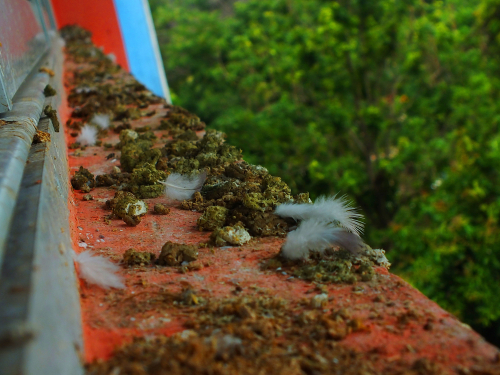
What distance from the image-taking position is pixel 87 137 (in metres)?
2.93

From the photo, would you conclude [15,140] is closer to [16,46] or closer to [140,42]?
[16,46]

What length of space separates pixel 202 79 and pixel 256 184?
12.5m

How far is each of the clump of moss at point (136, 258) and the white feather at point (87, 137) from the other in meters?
1.52

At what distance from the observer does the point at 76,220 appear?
1.86 m

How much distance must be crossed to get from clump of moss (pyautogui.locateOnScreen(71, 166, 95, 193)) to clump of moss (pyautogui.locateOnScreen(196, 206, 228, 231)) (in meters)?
0.68

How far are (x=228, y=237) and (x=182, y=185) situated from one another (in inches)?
20.7

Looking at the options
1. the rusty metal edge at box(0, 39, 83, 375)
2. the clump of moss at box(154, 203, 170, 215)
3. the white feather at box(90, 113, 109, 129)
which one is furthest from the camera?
the white feather at box(90, 113, 109, 129)

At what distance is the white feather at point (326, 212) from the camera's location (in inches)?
68.1

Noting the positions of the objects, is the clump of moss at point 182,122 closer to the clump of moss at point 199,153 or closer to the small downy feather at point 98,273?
the clump of moss at point 199,153

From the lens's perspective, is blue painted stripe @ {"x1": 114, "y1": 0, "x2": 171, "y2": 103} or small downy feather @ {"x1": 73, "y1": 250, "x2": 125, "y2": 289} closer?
small downy feather @ {"x1": 73, "y1": 250, "x2": 125, "y2": 289}

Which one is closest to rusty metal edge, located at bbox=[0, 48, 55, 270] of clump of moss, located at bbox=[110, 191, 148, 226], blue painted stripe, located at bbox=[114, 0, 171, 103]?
clump of moss, located at bbox=[110, 191, 148, 226]

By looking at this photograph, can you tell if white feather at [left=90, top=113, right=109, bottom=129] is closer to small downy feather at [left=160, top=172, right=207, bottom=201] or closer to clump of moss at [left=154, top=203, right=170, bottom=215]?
small downy feather at [left=160, top=172, right=207, bottom=201]

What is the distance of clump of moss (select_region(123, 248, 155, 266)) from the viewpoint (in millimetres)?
1567

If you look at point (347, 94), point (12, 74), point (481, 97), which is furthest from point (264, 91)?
point (12, 74)
